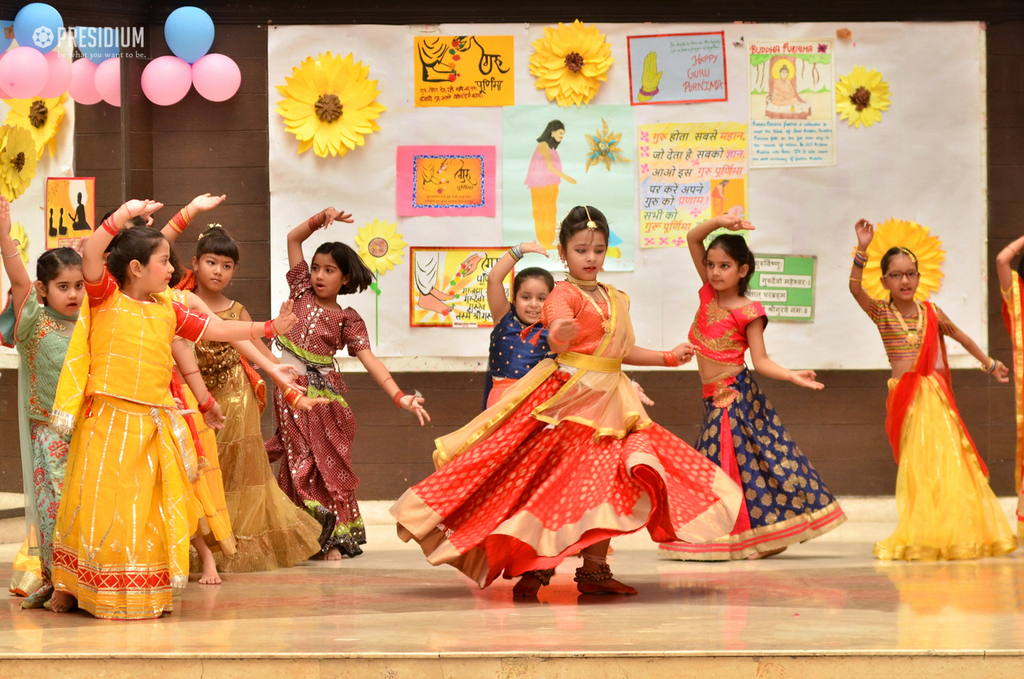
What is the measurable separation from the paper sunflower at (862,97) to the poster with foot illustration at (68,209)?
4.15 m

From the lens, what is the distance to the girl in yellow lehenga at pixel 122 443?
3.54 m

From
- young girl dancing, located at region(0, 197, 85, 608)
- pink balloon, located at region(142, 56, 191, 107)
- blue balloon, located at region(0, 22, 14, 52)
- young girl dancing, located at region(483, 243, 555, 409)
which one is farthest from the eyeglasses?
blue balloon, located at region(0, 22, 14, 52)

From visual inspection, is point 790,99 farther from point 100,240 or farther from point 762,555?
point 100,240

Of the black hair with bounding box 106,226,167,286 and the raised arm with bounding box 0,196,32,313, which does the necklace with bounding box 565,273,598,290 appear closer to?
the black hair with bounding box 106,226,167,286

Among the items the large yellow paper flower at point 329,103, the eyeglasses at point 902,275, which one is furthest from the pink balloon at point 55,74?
the eyeglasses at point 902,275

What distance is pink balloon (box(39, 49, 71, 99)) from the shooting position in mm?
5551

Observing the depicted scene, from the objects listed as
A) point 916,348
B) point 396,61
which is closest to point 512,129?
point 396,61

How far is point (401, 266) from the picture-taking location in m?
6.16

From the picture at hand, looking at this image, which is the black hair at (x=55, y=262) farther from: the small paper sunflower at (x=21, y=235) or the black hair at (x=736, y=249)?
the black hair at (x=736, y=249)

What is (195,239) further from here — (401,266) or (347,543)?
(347,543)

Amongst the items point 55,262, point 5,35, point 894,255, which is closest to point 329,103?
point 5,35

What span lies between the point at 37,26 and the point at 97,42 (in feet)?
1.56

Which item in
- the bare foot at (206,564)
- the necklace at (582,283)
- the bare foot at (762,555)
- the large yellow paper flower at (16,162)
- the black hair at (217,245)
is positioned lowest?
the bare foot at (762,555)

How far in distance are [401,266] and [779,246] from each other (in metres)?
Answer: 2.12
